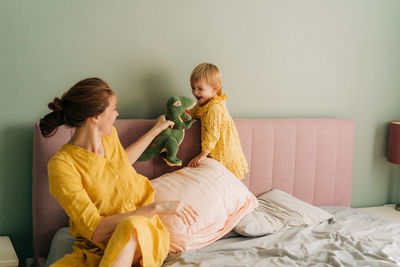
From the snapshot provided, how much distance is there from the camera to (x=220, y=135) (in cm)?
220

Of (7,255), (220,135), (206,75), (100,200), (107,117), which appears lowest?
(7,255)

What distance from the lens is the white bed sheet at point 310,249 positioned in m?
1.73

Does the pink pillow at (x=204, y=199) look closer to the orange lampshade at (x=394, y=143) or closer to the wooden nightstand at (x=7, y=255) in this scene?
the wooden nightstand at (x=7, y=255)

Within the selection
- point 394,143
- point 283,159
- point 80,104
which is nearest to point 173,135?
point 80,104

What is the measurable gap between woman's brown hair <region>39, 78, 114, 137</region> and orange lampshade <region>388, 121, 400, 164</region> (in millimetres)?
2142

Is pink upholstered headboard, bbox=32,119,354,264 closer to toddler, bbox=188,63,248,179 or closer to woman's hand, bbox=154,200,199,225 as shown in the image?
toddler, bbox=188,63,248,179

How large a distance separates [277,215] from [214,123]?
1.99 feet

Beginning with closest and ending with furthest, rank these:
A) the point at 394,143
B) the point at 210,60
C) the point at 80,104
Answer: the point at 80,104, the point at 210,60, the point at 394,143

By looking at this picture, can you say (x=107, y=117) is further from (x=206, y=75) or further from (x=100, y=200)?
(x=206, y=75)

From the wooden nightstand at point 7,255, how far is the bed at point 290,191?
12cm

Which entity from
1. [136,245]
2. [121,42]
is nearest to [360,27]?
[121,42]

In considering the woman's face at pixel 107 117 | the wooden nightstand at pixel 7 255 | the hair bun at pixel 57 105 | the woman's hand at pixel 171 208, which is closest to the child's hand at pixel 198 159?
the woman's hand at pixel 171 208

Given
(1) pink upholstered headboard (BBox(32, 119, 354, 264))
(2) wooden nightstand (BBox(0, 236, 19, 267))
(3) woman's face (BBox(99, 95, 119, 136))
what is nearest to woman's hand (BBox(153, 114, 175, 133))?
(1) pink upholstered headboard (BBox(32, 119, 354, 264))

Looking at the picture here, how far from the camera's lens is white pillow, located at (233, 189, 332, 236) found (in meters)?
2.04
